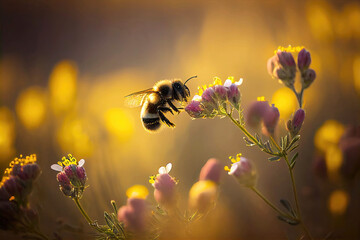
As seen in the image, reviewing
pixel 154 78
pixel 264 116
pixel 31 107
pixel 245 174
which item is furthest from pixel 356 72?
pixel 31 107

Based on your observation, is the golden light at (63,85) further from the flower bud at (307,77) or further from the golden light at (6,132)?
the flower bud at (307,77)

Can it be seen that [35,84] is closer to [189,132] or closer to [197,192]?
[189,132]

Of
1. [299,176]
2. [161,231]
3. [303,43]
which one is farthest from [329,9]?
[161,231]

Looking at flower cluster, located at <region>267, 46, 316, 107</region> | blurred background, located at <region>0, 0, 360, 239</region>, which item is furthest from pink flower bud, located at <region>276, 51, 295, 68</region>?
blurred background, located at <region>0, 0, 360, 239</region>

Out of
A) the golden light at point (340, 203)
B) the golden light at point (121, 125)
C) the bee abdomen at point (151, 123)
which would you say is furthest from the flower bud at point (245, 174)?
the golden light at point (121, 125)

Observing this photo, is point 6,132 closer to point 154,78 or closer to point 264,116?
point 154,78

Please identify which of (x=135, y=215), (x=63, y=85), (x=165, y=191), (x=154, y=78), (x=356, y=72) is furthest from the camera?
(x=154, y=78)

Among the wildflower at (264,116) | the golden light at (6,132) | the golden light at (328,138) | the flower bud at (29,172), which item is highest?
the golden light at (6,132)
